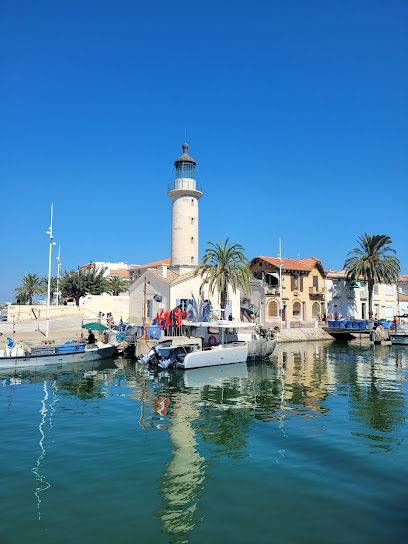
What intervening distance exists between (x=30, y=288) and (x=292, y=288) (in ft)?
141

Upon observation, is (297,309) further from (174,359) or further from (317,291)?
(174,359)

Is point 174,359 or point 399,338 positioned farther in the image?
point 399,338

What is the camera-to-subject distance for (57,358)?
27.5m

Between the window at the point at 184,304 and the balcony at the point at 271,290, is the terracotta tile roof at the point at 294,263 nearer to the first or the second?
the balcony at the point at 271,290

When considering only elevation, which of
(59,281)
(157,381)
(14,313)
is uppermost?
(59,281)

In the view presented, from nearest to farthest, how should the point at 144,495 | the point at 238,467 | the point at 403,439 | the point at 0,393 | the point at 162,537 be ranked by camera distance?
the point at 162,537 → the point at 144,495 → the point at 238,467 → the point at 403,439 → the point at 0,393

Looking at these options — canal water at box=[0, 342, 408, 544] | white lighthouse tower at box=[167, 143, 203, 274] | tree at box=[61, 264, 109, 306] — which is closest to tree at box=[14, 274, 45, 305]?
tree at box=[61, 264, 109, 306]

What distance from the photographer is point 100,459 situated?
10.8 metres

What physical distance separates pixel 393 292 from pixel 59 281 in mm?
54908

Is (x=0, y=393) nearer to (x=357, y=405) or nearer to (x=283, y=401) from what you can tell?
(x=283, y=401)

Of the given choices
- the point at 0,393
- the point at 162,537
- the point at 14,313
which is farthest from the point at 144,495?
the point at 14,313

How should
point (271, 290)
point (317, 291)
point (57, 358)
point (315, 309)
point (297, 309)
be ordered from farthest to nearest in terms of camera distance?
1. point (315, 309)
2. point (317, 291)
3. point (297, 309)
4. point (271, 290)
5. point (57, 358)

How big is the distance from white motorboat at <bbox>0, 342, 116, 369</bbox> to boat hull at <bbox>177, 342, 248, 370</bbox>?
7.15 metres

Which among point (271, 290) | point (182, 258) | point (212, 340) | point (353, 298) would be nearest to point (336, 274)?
point (353, 298)
